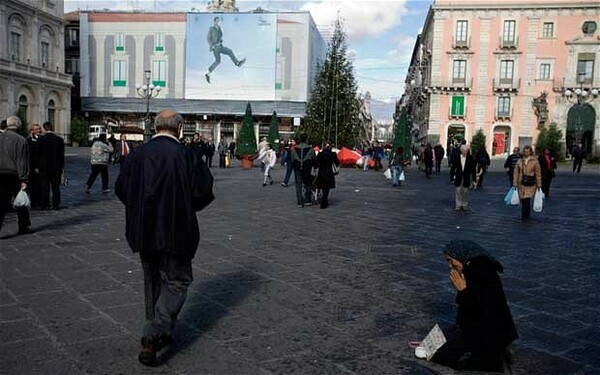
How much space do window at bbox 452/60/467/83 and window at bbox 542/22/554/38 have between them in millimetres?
6825

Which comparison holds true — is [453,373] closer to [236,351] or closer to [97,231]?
[236,351]

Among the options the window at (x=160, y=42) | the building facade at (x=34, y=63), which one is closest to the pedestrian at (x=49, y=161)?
the building facade at (x=34, y=63)

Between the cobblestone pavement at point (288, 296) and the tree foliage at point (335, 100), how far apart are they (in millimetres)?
21307

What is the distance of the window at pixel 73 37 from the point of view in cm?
5687

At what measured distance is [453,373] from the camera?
3.36m

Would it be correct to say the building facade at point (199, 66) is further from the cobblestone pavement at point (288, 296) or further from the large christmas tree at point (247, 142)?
the cobblestone pavement at point (288, 296)

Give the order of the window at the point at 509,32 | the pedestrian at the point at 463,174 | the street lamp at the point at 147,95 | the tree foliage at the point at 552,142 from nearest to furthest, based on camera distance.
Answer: the pedestrian at the point at 463,174 < the street lamp at the point at 147,95 < the tree foliage at the point at 552,142 < the window at the point at 509,32

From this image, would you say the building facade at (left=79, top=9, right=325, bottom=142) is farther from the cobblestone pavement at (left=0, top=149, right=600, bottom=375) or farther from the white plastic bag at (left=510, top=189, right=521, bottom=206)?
the cobblestone pavement at (left=0, top=149, right=600, bottom=375)

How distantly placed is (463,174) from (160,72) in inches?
1843

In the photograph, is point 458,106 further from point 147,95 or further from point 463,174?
point 463,174

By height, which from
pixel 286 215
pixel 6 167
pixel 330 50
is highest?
pixel 330 50

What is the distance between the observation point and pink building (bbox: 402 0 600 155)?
4656 cm

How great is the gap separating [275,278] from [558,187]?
16.8m

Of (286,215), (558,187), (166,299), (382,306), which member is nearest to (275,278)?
(382,306)
